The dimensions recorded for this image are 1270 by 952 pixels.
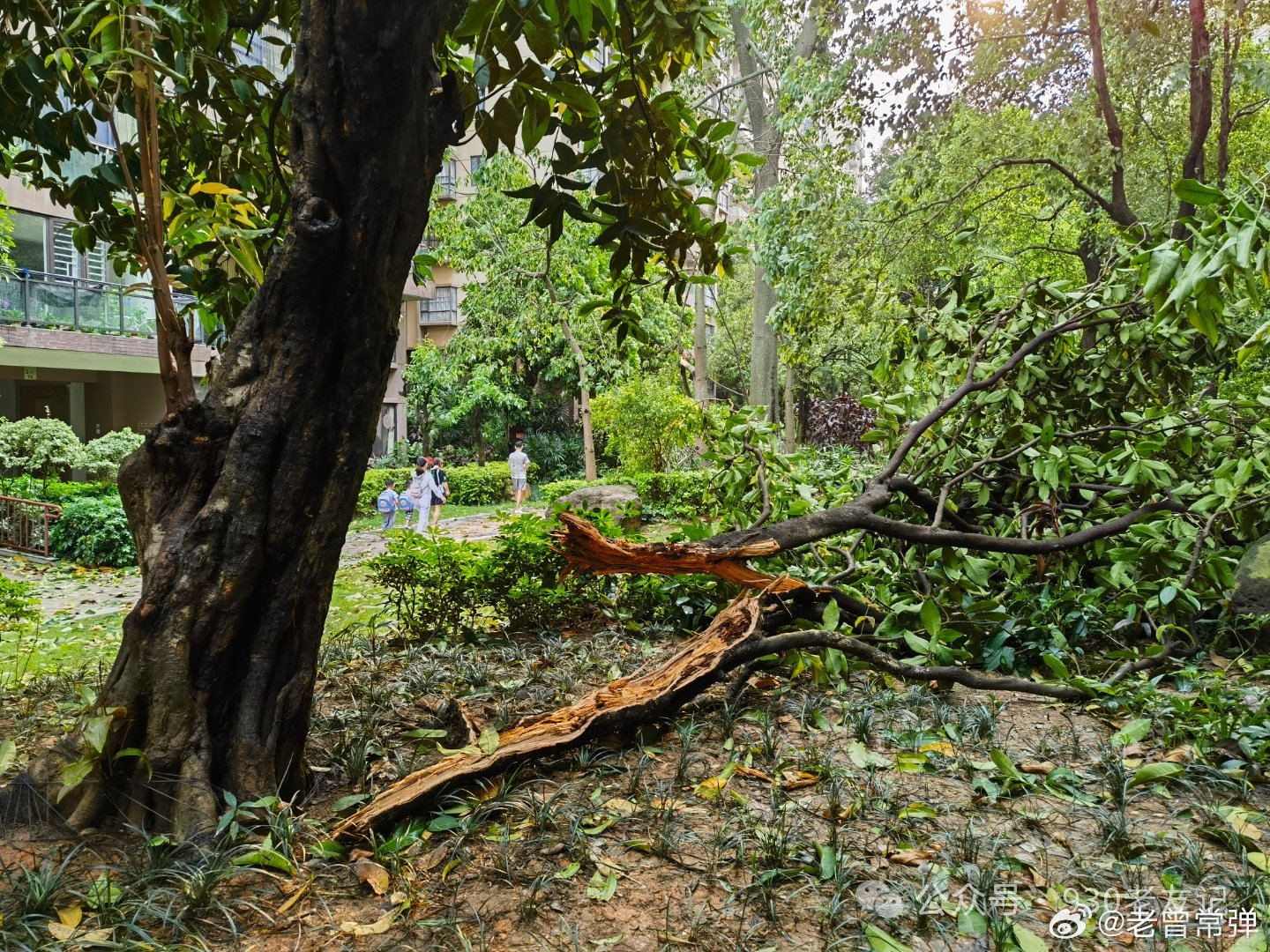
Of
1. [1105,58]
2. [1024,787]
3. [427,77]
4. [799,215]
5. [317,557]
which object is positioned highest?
[1105,58]

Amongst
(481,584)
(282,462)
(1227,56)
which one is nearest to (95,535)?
(481,584)

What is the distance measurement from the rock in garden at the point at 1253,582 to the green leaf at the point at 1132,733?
4.92 ft

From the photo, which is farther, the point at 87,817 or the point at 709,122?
the point at 709,122

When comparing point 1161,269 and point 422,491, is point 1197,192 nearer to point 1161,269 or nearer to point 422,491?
point 1161,269

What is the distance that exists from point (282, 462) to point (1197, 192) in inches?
116

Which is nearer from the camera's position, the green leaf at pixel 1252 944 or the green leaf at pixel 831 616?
the green leaf at pixel 1252 944

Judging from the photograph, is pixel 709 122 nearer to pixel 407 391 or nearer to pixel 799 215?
pixel 799 215

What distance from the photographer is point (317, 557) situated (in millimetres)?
2957

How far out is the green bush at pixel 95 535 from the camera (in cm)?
1161

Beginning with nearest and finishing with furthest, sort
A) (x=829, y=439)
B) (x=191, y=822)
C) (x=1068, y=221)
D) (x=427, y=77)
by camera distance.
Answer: (x=191, y=822)
(x=427, y=77)
(x=1068, y=221)
(x=829, y=439)

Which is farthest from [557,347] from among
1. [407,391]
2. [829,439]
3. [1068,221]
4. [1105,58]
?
[1105,58]

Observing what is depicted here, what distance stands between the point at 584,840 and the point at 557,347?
23.1 metres

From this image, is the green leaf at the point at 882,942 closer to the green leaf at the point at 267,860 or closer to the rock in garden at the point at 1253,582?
the green leaf at the point at 267,860

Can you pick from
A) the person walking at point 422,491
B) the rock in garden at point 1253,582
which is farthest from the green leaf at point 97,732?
the person walking at point 422,491
